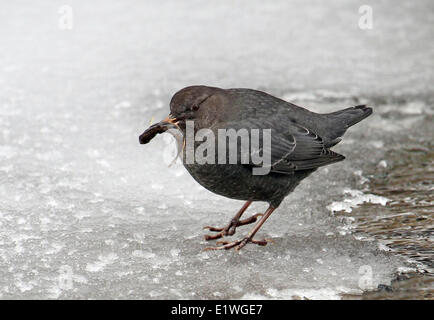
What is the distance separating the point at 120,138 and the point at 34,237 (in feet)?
5.43

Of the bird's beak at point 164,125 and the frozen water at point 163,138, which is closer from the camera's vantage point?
the frozen water at point 163,138

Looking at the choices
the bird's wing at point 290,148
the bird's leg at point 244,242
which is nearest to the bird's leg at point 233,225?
the bird's leg at point 244,242

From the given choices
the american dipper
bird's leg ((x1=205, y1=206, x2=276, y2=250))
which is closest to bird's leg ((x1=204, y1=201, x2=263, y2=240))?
the american dipper

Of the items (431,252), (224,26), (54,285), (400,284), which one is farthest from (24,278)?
(224,26)

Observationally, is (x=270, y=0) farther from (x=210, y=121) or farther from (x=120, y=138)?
(x=210, y=121)

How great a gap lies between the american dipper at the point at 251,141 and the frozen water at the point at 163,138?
11.0 inches

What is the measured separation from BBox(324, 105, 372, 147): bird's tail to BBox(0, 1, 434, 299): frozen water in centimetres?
38

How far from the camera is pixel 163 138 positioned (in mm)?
5406

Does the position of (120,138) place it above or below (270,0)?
below

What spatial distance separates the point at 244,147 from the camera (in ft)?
12.4

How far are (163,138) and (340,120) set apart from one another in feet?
5.19

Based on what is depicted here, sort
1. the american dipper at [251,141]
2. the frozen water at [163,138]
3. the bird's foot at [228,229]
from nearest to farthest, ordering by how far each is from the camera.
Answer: the frozen water at [163,138], the american dipper at [251,141], the bird's foot at [228,229]

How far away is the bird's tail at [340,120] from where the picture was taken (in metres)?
4.43

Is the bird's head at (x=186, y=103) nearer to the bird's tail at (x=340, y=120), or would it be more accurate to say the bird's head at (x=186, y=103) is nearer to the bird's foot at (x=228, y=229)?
the bird's foot at (x=228, y=229)
